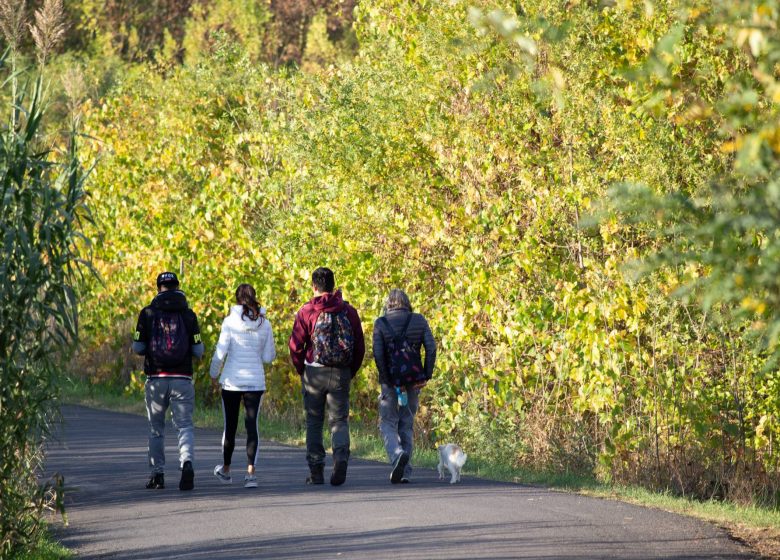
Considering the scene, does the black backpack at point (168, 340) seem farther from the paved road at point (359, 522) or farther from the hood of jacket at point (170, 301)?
the paved road at point (359, 522)

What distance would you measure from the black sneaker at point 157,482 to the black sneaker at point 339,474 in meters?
1.51

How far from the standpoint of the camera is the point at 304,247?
17516mm

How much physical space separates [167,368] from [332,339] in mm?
1480

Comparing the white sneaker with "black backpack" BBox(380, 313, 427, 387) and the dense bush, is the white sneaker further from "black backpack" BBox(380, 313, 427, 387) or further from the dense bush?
the dense bush

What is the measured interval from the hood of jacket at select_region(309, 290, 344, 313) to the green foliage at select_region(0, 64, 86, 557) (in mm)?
3324

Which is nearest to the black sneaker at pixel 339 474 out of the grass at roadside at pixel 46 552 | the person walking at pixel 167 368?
the person walking at pixel 167 368

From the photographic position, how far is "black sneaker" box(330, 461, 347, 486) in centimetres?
1205

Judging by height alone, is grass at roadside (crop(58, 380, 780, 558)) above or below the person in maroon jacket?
below

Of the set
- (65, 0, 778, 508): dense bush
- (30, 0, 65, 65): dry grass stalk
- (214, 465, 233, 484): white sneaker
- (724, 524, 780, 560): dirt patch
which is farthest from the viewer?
(65, 0, 778, 508): dense bush

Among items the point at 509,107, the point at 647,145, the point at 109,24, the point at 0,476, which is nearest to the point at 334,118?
the point at 509,107

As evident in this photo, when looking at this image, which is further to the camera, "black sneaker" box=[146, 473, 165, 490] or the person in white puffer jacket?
the person in white puffer jacket

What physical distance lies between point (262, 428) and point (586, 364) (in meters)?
5.72

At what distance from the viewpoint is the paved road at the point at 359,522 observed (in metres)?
8.84

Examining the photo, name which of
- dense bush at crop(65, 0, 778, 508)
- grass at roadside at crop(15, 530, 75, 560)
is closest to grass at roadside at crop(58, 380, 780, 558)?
dense bush at crop(65, 0, 778, 508)
